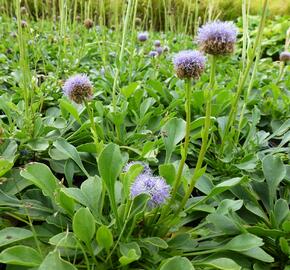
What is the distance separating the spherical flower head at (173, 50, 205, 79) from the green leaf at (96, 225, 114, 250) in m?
0.33

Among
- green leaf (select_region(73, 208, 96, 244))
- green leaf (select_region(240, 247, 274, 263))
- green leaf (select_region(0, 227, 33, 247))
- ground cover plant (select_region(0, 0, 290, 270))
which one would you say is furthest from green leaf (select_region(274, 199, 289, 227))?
green leaf (select_region(0, 227, 33, 247))

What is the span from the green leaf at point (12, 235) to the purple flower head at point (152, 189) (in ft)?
0.83

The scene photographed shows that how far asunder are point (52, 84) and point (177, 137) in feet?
3.57

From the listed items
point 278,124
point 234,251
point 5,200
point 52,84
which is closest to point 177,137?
point 234,251

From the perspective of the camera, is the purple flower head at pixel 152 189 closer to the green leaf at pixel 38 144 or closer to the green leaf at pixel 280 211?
the green leaf at pixel 280 211

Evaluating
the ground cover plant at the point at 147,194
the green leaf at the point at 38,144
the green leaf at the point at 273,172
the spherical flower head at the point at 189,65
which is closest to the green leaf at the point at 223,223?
the ground cover plant at the point at 147,194

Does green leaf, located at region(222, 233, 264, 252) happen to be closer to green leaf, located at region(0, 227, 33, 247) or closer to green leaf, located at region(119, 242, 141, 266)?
green leaf, located at region(119, 242, 141, 266)

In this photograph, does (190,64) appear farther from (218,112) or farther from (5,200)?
(218,112)

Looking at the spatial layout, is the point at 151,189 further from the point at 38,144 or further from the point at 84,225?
the point at 38,144

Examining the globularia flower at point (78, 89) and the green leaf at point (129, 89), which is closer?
the globularia flower at point (78, 89)

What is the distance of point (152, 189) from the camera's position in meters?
0.84

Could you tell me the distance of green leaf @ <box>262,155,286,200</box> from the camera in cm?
112

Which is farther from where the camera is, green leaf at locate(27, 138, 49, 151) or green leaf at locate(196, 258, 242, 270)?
green leaf at locate(27, 138, 49, 151)

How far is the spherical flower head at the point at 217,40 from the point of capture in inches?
29.7
